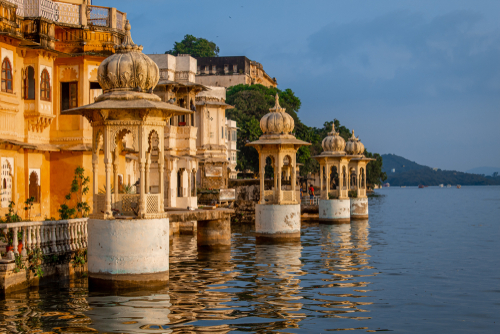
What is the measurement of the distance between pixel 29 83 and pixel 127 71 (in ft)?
24.6

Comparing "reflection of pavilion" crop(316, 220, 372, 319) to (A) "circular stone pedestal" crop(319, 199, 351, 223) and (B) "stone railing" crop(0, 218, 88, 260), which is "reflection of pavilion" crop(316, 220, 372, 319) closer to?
(A) "circular stone pedestal" crop(319, 199, 351, 223)

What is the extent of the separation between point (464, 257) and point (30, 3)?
64.0 feet

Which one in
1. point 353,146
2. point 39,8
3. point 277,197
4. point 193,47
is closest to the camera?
point 39,8

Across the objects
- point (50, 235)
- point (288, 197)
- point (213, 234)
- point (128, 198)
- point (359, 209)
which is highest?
point (128, 198)

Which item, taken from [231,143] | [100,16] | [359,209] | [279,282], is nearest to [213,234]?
[279,282]

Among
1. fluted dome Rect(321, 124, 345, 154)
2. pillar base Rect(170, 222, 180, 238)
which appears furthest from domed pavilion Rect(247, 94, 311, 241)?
fluted dome Rect(321, 124, 345, 154)

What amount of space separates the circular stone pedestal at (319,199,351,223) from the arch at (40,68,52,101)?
75.7ft

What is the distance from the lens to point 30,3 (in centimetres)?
2369

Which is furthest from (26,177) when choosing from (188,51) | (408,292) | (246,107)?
(188,51)

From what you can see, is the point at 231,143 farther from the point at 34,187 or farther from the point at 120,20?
the point at 34,187

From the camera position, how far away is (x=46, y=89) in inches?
930

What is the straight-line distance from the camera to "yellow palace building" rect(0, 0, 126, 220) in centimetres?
2173

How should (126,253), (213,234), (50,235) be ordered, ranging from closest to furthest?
(126,253)
(50,235)
(213,234)

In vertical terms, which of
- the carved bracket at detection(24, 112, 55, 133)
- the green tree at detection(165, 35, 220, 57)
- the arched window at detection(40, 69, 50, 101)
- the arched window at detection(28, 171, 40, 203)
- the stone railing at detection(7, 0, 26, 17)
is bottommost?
the arched window at detection(28, 171, 40, 203)
